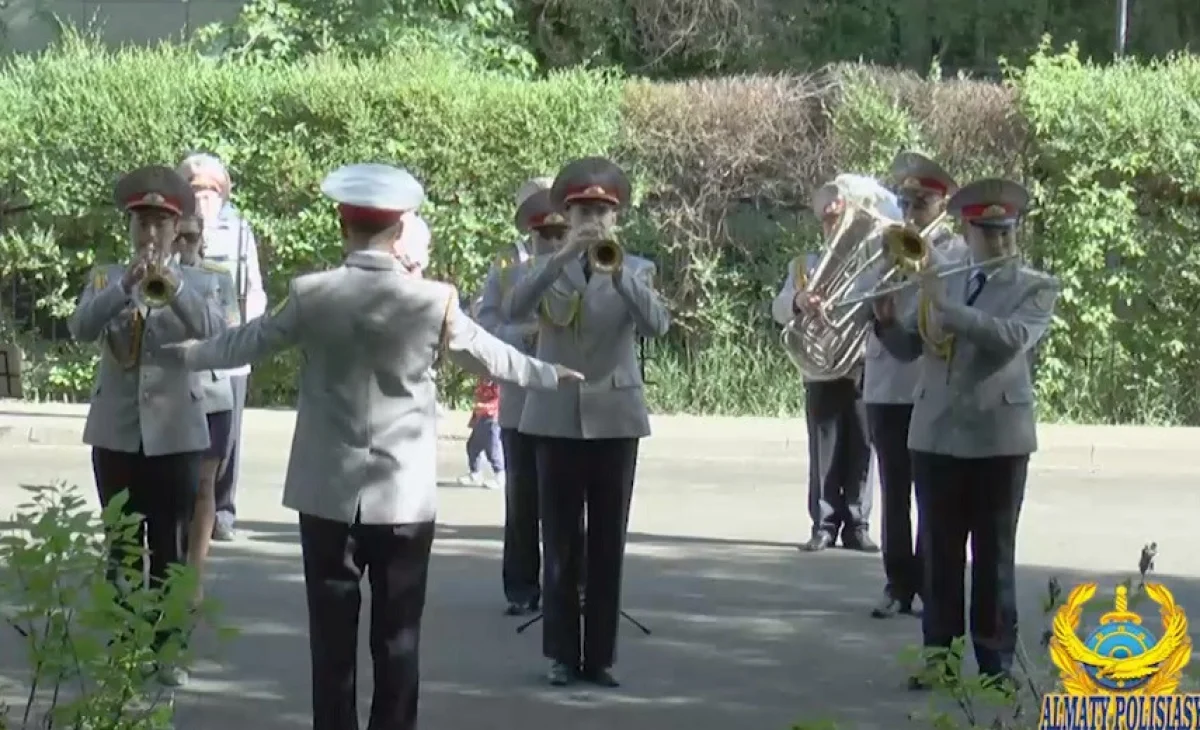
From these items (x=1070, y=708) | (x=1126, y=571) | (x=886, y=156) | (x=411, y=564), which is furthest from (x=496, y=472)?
(x=1070, y=708)

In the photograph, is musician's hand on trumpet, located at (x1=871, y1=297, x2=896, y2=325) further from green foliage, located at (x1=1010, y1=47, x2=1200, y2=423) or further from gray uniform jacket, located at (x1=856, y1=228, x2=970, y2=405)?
green foliage, located at (x1=1010, y1=47, x2=1200, y2=423)

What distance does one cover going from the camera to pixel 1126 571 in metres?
10.6

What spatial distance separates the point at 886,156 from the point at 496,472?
558 centimetres

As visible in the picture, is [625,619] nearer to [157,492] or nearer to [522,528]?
[522,528]

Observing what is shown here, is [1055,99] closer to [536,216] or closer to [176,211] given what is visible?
[536,216]

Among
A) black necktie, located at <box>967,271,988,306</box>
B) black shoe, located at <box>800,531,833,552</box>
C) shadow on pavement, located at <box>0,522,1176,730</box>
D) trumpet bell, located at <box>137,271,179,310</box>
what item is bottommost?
shadow on pavement, located at <box>0,522,1176,730</box>

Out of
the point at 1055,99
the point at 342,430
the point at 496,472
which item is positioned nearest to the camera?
the point at 342,430

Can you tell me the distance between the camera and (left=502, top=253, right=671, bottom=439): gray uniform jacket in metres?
7.95

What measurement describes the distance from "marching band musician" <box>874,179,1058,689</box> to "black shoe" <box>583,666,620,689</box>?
1197 millimetres

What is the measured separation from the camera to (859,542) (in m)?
11.0

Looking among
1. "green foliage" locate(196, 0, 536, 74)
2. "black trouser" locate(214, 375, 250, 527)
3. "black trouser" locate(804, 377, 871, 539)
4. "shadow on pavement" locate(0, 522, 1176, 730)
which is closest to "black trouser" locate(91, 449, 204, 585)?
"shadow on pavement" locate(0, 522, 1176, 730)

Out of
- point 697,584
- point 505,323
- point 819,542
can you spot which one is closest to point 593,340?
point 505,323

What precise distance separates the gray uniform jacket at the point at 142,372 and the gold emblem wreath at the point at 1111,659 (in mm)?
3798

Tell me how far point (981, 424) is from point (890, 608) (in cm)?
205
